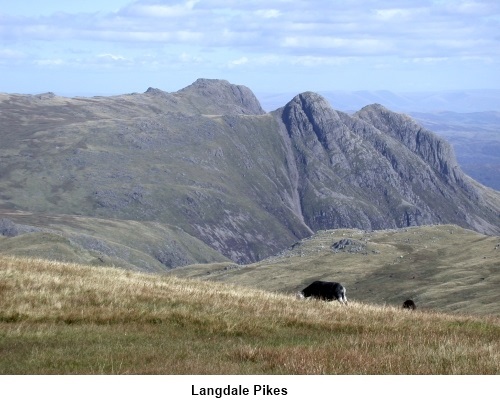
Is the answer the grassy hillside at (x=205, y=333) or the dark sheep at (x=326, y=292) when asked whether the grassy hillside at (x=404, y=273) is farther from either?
the grassy hillside at (x=205, y=333)

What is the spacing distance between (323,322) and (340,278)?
145378mm

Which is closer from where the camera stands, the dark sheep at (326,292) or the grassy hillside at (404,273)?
the dark sheep at (326,292)

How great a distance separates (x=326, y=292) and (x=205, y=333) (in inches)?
492

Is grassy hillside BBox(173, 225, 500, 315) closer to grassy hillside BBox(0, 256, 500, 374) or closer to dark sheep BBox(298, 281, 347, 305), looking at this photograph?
dark sheep BBox(298, 281, 347, 305)

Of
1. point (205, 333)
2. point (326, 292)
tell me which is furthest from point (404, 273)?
point (205, 333)

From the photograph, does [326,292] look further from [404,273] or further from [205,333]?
[404,273]

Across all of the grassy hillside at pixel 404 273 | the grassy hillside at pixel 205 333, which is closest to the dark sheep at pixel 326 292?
the grassy hillside at pixel 205 333

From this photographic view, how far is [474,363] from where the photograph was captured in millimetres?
14914

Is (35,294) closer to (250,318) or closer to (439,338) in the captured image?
(250,318)

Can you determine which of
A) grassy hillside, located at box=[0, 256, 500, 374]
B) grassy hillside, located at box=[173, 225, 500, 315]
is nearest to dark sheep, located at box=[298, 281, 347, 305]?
grassy hillside, located at box=[0, 256, 500, 374]

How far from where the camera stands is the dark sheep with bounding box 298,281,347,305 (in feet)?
102

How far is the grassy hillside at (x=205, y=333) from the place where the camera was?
48.0ft

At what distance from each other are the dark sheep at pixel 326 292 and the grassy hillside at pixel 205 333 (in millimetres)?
2941

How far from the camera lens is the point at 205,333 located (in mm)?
19891
